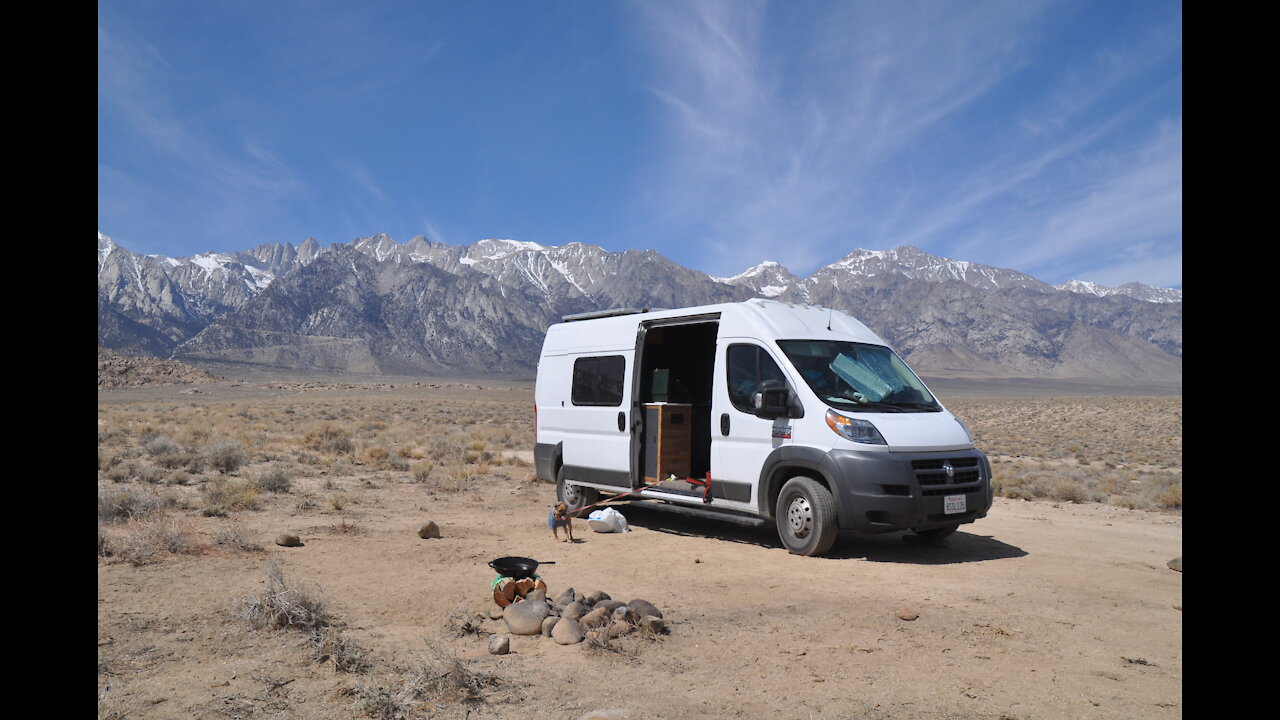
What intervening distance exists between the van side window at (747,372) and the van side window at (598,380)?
66.8 inches

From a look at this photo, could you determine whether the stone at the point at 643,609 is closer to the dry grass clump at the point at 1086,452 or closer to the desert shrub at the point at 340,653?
the desert shrub at the point at 340,653

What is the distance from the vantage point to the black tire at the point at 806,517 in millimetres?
7285

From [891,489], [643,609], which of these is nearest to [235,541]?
[643,609]

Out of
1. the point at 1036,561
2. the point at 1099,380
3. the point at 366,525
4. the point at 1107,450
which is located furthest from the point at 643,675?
the point at 1099,380

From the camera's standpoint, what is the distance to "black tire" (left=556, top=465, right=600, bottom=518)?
10.6m

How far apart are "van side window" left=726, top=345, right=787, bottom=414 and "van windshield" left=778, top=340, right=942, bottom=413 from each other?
24cm

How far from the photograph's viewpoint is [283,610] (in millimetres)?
5020

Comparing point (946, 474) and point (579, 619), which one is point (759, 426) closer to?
point (946, 474)

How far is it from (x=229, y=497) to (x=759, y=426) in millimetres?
7549

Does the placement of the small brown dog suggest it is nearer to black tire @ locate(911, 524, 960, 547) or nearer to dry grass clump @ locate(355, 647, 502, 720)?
black tire @ locate(911, 524, 960, 547)
